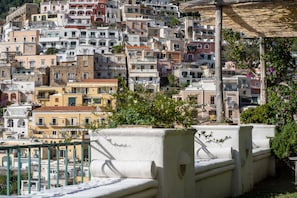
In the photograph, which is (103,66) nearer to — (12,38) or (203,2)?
(12,38)

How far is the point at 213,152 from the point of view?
8516 millimetres

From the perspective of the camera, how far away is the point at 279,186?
9.82m

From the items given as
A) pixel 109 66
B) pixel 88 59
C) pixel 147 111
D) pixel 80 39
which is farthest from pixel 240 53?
pixel 80 39

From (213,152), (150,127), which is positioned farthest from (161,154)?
(213,152)

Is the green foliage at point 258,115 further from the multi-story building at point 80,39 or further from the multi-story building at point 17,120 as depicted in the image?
the multi-story building at point 80,39

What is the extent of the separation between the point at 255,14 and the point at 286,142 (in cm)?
190

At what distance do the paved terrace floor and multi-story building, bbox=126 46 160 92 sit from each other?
84.1 metres

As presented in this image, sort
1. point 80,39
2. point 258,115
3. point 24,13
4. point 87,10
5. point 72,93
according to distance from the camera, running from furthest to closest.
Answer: point 24,13 → point 87,10 → point 80,39 → point 72,93 → point 258,115

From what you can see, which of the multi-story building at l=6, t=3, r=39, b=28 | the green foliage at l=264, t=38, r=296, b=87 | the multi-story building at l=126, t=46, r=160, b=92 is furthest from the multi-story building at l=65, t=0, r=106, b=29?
the green foliage at l=264, t=38, r=296, b=87

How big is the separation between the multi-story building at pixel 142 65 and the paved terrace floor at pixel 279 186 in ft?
276

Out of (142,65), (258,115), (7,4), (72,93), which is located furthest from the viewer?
(7,4)

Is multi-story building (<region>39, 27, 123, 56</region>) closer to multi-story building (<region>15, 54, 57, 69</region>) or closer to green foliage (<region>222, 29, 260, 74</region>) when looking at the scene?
multi-story building (<region>15, 54, 57, 69</region>)

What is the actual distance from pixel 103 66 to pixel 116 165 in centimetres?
9790

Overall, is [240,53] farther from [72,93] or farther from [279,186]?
[72,93]
